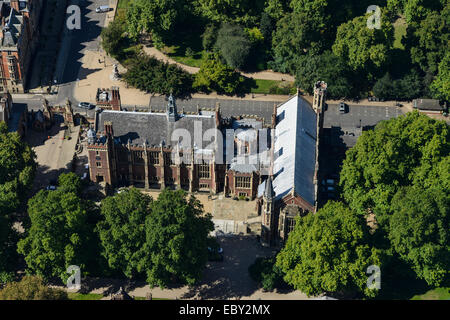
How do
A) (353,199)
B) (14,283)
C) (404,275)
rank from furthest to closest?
(353,199), (404,275), (14,283)

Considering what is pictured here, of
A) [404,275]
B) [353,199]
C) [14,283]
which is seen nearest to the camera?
[14,283]

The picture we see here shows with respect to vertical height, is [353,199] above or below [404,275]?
above

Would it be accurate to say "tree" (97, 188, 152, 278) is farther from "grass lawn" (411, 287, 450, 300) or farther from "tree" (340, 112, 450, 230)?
"grass lawn" (411, 287, 450, 300)
